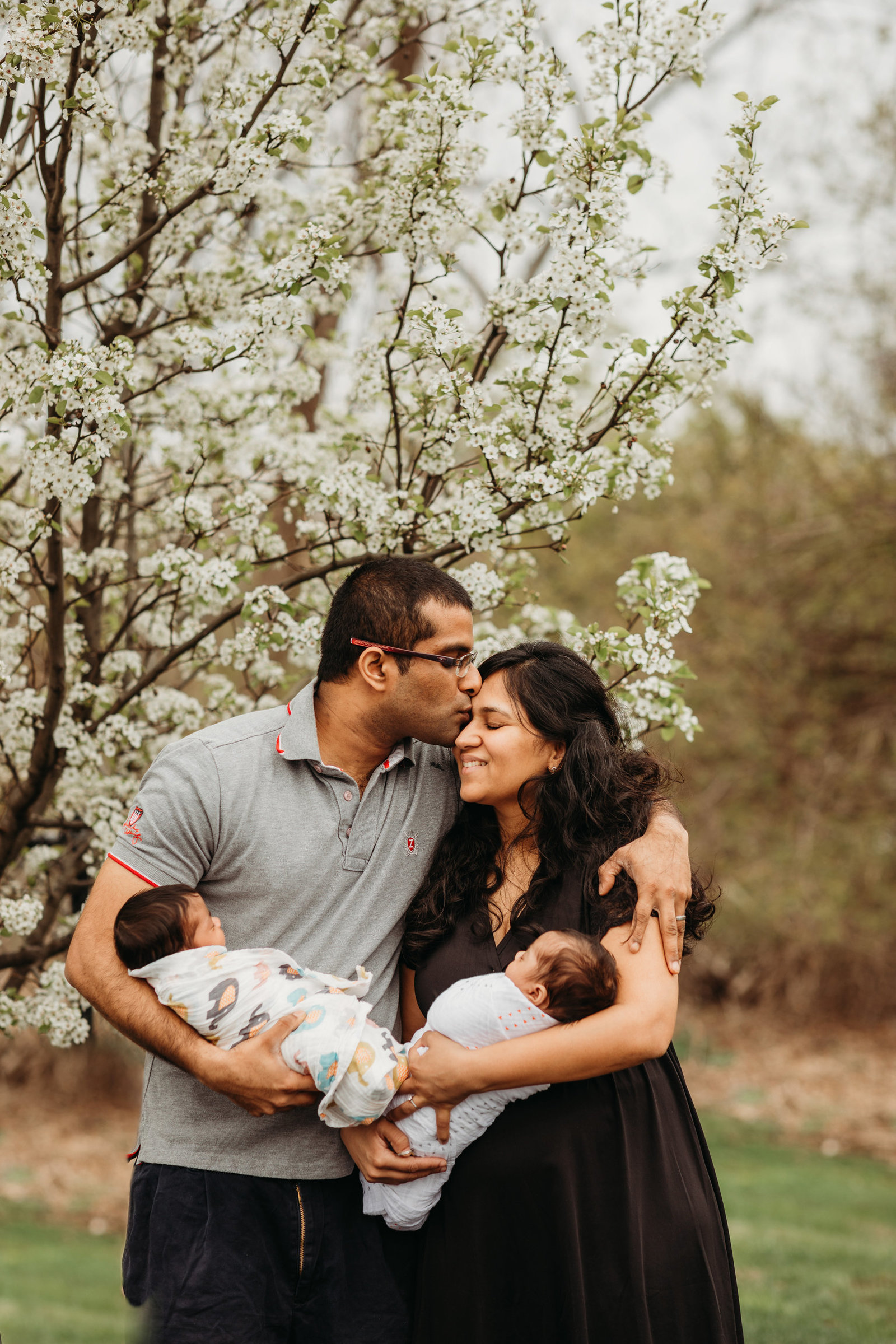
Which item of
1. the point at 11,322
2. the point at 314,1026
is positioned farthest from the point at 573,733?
the point at 11,322

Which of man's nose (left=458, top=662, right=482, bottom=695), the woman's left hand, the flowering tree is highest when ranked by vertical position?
the flowering tree

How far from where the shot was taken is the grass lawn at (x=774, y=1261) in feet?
19.0

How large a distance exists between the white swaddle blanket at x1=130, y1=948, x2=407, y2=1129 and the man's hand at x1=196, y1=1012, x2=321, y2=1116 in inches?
0.8

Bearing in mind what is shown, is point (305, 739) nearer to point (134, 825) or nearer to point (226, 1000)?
point (134, 825)

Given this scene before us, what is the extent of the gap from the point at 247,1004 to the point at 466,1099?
0.51 meters

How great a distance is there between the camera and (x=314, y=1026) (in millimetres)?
2496

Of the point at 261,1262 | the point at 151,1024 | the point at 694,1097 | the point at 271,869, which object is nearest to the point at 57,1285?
the point at 261,1262

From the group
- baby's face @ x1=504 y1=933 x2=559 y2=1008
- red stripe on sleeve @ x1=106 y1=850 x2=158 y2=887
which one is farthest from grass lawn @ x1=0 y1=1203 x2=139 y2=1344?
baby's face @ x1=504 y1=933 x2=559 y2=1008

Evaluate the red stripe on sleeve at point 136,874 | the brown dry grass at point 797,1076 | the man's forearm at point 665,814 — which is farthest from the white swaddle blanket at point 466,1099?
the brown dry grass at point 797,1076

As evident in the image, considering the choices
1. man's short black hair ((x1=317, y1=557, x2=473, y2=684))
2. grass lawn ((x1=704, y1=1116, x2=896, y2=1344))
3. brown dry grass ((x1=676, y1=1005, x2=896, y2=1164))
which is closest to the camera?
man's short black hair ((x1=317, y1=557, x2=473, y2=684))

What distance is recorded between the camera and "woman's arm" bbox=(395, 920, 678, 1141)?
8.03 feet

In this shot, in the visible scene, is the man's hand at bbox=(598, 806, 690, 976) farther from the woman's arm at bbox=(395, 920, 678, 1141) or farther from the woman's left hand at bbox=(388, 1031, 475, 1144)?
the woman's left hand at bbox=(388, 1031, 475, 1144)

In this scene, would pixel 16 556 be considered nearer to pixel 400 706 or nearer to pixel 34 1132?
pixel 400 706

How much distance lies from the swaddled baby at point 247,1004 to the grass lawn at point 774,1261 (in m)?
2.46
